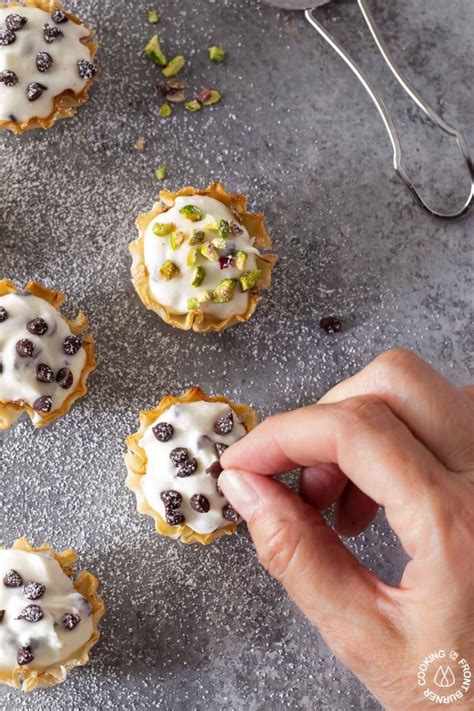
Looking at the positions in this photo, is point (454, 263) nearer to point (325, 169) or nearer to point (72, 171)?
point (325, 169)

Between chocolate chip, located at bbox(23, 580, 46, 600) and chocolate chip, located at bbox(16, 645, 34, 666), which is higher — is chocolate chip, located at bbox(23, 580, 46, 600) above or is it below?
above

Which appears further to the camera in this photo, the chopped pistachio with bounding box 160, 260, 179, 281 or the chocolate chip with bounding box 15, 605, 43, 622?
the chopped pistachio with bounding box 160, 260, 179, 281

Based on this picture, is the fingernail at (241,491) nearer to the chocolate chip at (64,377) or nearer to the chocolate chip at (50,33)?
the chocolate chip at (64,377)

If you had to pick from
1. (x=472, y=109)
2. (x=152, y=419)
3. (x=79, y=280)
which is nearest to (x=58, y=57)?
(x=79, y=280)

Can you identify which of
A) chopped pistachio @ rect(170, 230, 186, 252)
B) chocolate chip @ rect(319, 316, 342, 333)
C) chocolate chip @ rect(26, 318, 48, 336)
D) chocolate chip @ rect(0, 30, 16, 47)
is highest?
chocolate chip @ rect(0, 30, 16, 47)

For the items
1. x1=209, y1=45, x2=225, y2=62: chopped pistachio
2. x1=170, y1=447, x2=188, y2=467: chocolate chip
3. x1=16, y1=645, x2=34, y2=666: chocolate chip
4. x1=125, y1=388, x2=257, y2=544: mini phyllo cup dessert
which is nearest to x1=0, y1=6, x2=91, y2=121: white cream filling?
x1=209, y1=45, x2=225, y2=62: chopped pistachio

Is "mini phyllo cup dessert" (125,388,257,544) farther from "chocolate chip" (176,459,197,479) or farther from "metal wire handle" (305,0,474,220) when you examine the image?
"metal wire handle" (305,0,474,220)

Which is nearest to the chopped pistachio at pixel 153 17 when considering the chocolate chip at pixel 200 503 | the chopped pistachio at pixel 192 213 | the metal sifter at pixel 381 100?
the metal sifter at pixel 381 100
